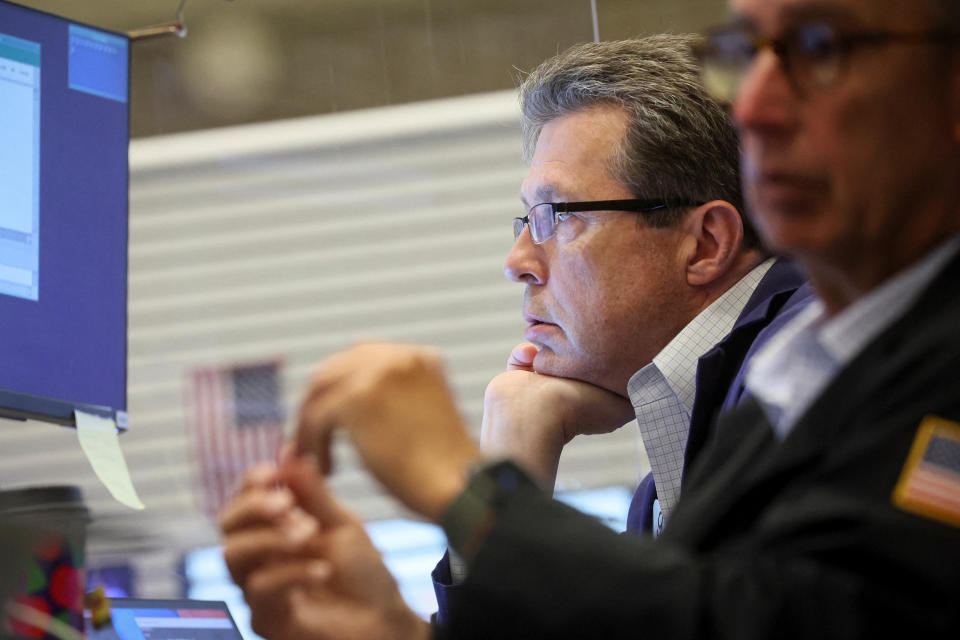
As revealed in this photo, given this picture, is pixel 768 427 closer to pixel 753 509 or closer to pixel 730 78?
pixel 753 509

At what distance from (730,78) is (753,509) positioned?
1.05 ft

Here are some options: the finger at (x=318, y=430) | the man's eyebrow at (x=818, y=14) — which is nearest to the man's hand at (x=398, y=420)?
Answer: the finger at (x=318, y=430)

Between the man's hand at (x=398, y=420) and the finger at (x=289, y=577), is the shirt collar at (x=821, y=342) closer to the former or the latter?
the man's hand at (x=398, y=420)

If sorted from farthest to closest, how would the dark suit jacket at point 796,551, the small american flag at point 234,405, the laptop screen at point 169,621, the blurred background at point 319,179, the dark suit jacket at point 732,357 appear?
1. the blurred background at point 319,179
2. the small american flag at point 234,405
3. the dark suit jacket at point 732,357
4. the laptop screen at point 169,621
5. the dark suit jacket at point 796,551

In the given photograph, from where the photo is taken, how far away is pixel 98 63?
69.0 inches

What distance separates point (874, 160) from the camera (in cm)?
74

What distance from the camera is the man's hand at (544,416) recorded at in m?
1.85

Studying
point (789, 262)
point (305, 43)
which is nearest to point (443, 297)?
point (305, 43)

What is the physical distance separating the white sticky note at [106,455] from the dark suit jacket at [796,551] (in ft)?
3.06

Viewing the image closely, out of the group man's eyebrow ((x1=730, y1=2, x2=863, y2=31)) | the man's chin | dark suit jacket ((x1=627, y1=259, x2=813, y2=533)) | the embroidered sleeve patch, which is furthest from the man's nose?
the embroidered sleeve patch

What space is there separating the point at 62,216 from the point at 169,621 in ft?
1.99

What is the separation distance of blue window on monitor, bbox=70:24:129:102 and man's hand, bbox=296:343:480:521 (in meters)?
1.09

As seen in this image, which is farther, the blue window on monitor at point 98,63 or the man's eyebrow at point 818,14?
the blue window on monitor at point 98,63

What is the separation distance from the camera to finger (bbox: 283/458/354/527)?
33.1 inches
